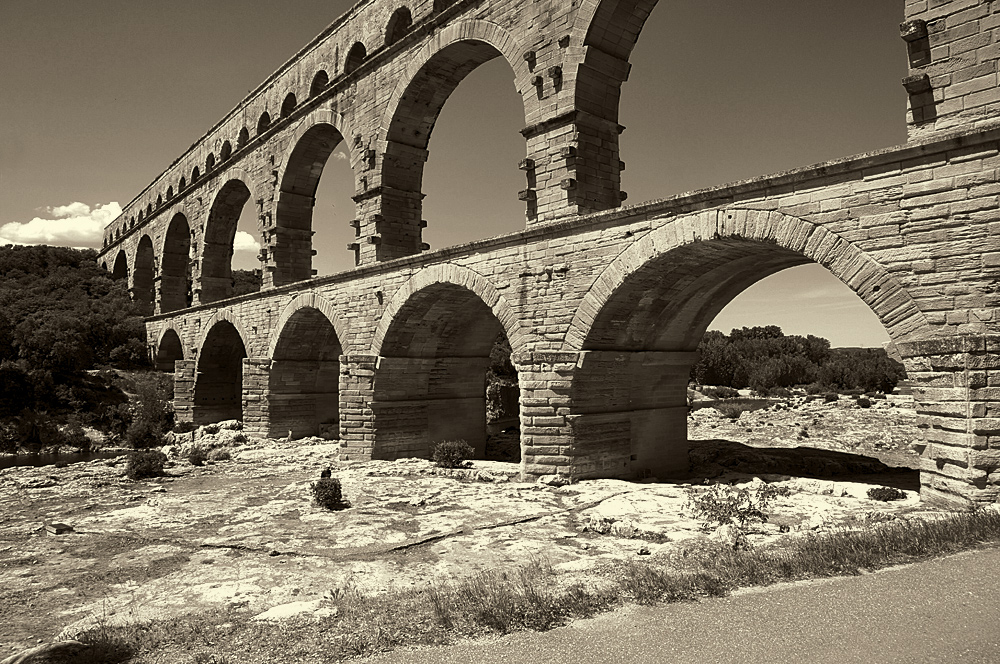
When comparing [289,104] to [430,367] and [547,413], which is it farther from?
[547,413]

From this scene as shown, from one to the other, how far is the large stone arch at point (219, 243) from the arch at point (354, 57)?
906 cm

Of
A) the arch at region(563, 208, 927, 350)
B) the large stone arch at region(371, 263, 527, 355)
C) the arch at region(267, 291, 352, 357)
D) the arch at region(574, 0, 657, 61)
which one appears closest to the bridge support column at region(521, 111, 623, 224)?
the arch at region(574, 0, 657, 61)

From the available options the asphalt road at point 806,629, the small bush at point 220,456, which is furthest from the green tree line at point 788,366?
the asphalt road at point 806,629

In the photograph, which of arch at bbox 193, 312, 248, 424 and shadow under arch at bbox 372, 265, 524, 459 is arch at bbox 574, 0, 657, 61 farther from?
arch at bbox 193, 312, 248, 424

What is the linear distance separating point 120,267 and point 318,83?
31.8 m

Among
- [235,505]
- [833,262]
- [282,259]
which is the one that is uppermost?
[282,259]

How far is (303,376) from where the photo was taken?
19594 millimetres

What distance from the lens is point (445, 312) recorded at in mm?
14617

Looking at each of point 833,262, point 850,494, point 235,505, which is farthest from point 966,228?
point 235,505

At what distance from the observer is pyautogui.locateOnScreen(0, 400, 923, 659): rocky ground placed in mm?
6273

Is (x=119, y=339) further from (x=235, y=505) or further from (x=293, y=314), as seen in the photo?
(x=235, y=505)

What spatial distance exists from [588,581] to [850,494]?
5652mm

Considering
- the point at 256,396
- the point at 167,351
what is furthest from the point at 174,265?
the point at 256,396

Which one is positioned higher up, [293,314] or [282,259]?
[282,259]
